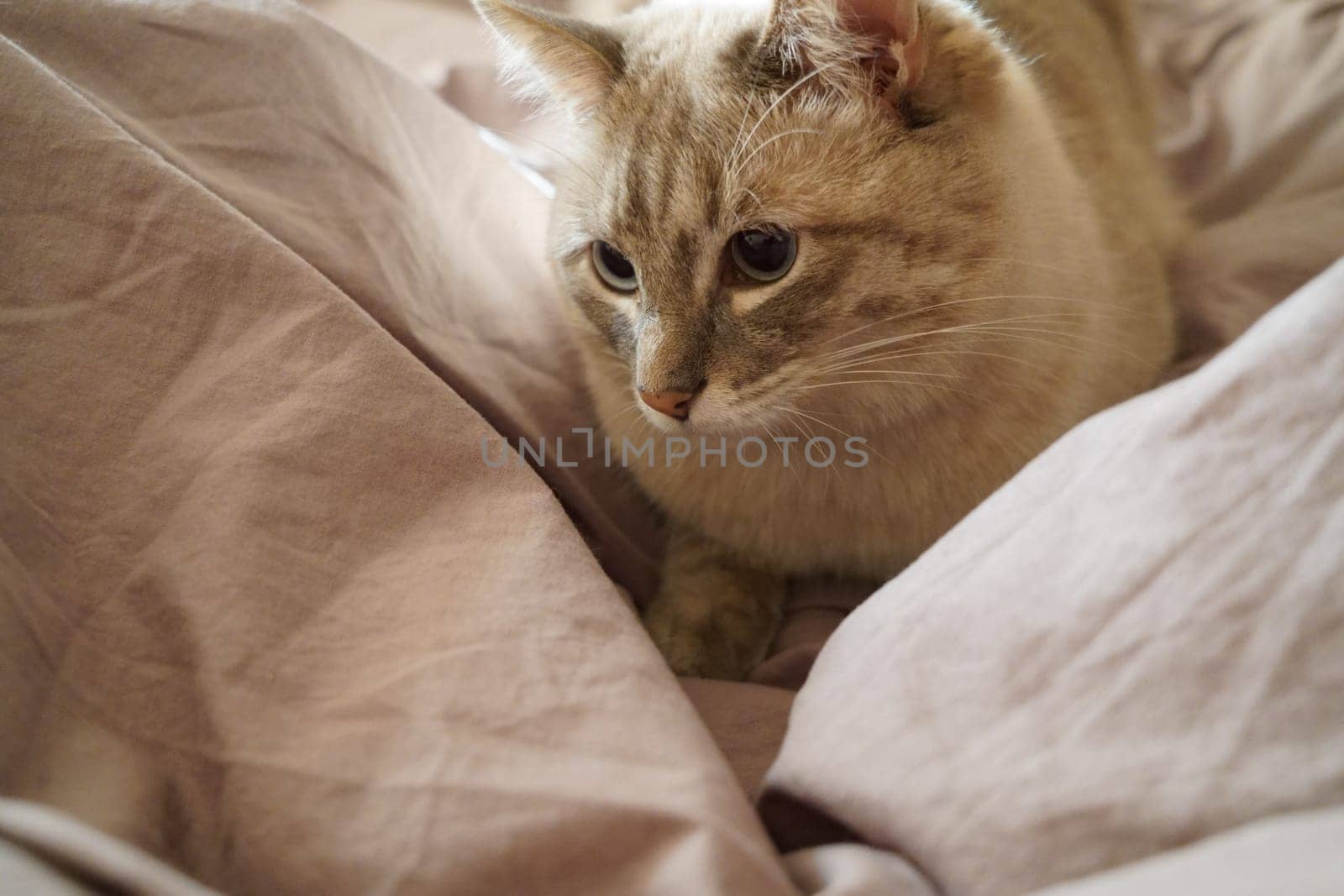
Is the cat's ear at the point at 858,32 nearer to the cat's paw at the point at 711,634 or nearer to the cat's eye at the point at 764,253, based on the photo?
the cat's eye at the point at 764,253

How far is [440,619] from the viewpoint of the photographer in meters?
0.76

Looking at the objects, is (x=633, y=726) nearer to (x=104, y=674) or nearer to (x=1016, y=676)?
(x=1016, y=676)

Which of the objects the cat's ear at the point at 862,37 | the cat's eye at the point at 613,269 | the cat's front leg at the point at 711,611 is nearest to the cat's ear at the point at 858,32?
the cat's ear at the point at 862,37

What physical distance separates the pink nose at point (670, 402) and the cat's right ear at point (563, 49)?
39cm

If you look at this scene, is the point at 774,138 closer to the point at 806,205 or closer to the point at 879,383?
the point at 806,205

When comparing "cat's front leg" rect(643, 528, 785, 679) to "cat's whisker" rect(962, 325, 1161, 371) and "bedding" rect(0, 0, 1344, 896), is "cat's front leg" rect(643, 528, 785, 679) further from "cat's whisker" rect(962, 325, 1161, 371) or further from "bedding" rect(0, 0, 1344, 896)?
"cat's whisker" rect(962, 325, 1161, 371)

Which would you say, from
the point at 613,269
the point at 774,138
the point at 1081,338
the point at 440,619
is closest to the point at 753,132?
the point at 774,138

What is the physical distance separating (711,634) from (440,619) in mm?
448

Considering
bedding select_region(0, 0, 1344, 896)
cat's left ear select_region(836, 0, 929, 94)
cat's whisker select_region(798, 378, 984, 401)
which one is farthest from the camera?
cat's whisker select_region(798, 378, 984, 401)

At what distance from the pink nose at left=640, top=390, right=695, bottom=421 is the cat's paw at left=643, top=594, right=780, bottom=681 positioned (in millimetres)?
303

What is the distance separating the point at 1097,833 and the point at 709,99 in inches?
30.3

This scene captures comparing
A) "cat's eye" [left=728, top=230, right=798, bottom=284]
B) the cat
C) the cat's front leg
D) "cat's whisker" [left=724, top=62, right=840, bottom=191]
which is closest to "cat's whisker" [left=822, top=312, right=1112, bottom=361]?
the cat

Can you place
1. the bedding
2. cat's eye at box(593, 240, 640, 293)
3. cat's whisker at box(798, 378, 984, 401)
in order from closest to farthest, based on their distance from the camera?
the bedding, cat's whisker at box(798, 378, 984, 401), cat's eye at box(593, 240, 640, 293)

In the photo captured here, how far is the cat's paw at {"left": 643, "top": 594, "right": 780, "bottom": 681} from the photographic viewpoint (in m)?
1.08
